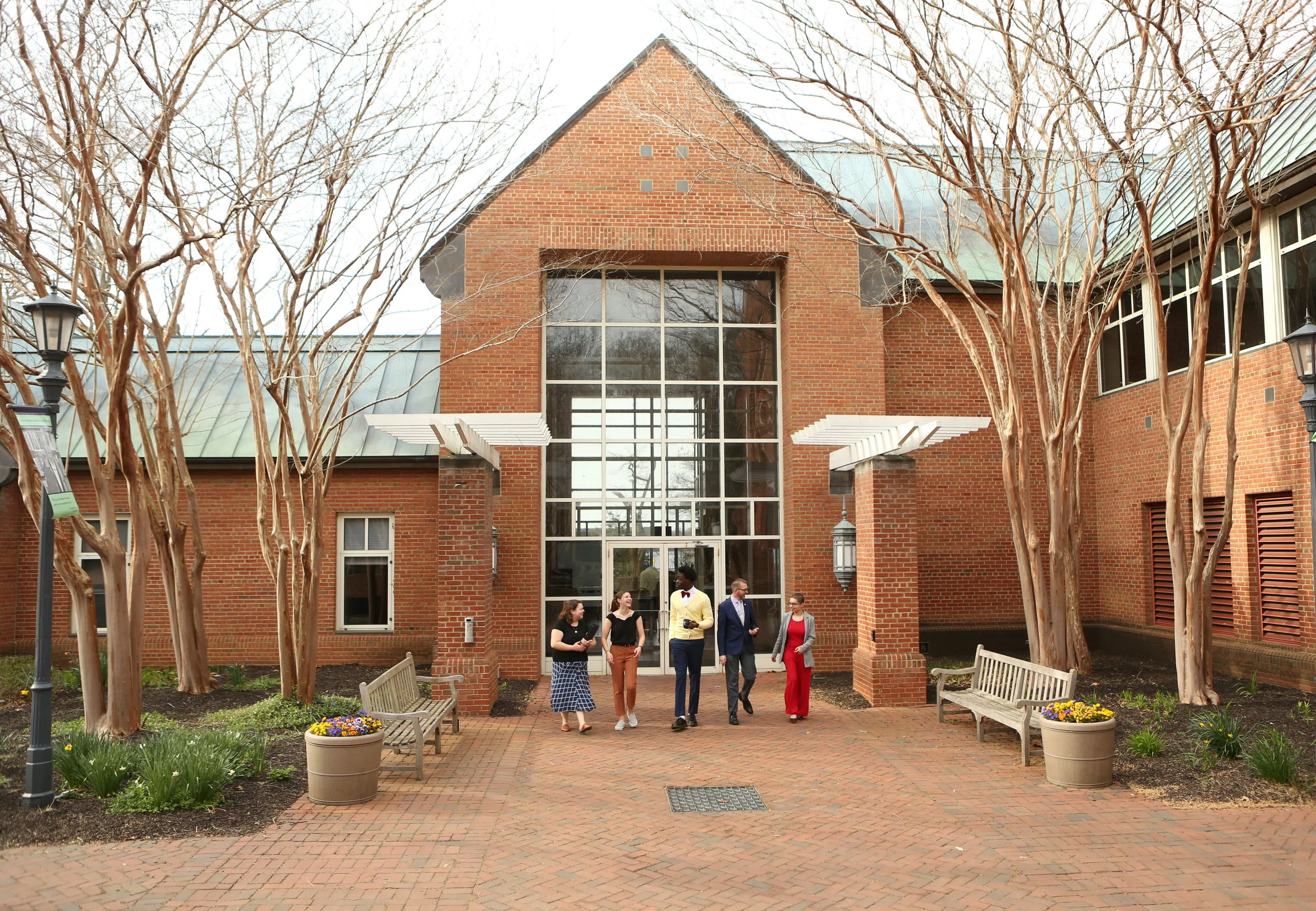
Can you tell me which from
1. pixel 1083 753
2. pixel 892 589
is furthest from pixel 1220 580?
pixel 1083 753

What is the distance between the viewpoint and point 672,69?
1545 cm

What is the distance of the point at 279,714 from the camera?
10.9 meters

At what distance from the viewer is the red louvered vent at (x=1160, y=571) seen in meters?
15.4

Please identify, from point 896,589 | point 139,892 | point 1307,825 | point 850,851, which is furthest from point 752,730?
point 139,892

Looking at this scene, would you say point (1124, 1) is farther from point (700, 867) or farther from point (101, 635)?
point (101, 635)

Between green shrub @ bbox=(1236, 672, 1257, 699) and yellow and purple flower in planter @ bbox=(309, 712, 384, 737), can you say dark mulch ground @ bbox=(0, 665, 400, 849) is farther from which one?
green shrub @ bbox=(1236, 672, 1257, 699)

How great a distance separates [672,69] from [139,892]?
13.4 m

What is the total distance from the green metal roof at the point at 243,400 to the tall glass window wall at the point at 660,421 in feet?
8.04

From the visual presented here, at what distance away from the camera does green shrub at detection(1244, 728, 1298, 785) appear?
7648mm

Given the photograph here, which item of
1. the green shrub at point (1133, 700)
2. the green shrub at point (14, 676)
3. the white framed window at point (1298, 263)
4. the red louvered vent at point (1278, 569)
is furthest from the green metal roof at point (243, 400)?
the red louvered vent at point (1278, 569)

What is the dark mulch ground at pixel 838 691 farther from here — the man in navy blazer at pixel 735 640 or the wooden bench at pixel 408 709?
the wooden bench at pixel 408 709

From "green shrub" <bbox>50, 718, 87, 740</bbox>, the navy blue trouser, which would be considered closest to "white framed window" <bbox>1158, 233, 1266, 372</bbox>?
the navy blue trouser

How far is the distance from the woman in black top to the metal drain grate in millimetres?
2487

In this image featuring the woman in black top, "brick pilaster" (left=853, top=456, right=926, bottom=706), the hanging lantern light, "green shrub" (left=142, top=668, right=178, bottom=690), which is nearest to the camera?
the woman in black top
